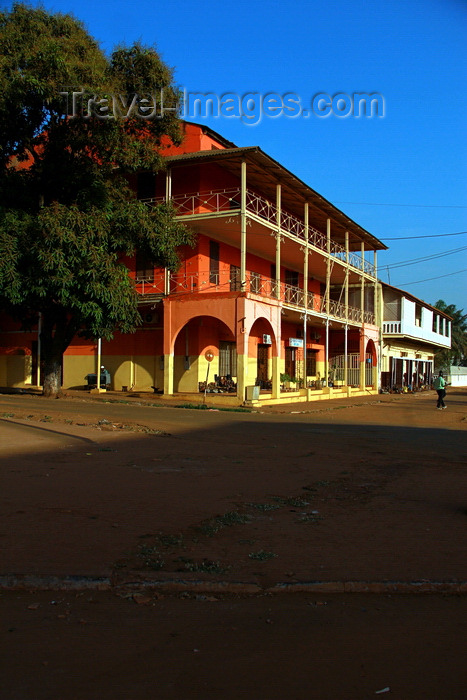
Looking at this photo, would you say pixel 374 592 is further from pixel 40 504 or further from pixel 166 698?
pixel 40 504

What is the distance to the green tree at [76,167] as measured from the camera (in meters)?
17.8

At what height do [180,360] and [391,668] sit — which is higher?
[180,360]

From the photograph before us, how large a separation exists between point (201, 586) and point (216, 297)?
18.0 meters

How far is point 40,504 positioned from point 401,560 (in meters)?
3.73

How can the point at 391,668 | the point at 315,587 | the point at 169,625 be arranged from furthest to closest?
the point at 315,587 < the point at 169,625 < the point at 391,668

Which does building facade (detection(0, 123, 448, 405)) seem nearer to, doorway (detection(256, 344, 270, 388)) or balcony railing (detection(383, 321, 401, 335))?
doorway (detection(256, 344, 270, 388))

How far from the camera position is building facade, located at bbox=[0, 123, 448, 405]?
22266 mm

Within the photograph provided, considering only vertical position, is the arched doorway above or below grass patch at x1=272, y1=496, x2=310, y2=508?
above

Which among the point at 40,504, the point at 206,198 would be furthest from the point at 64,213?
the point at 40,504

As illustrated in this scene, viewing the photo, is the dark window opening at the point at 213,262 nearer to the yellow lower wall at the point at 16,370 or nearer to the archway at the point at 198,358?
the archway at the point at 198,358

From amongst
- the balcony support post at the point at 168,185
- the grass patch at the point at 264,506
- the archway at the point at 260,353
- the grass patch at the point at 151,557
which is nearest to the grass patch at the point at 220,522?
the grass patch at the point at 264,506

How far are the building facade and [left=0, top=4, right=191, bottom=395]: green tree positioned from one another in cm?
233

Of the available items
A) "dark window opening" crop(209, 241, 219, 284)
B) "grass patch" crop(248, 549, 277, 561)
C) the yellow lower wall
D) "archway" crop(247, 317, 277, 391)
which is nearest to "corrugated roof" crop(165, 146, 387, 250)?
"dark window opening" crop(209, 241, 219, 284)

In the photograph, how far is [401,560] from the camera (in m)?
5.02
